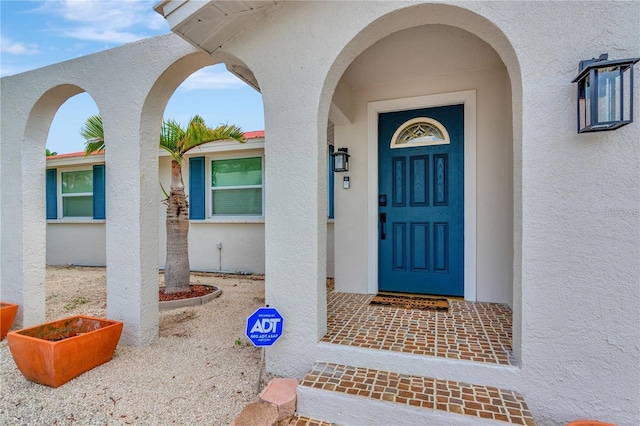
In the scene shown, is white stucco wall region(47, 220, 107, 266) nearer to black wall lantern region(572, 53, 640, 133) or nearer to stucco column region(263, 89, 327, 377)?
stucco column region(263, 89, 327, 377)

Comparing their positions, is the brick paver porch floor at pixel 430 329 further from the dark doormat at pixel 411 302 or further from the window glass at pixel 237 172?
the window glass at pixel 237 172

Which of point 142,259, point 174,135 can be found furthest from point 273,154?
point 174,135

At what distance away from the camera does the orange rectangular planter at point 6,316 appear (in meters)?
3.48

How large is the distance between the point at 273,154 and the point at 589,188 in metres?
2.16

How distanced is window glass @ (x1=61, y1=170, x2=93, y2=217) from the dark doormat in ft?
28.1

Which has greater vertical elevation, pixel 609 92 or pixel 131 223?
pixel 609 92

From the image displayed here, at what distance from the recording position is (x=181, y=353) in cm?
306

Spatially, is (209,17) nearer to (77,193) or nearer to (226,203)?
(226,203)

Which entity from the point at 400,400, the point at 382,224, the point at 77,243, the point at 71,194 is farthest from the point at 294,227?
the point at 71,194

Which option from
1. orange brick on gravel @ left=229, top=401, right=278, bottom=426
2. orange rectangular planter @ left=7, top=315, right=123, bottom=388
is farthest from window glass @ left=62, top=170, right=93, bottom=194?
orange brick on gravel @ left=229, top=401, right=278, bottom=426

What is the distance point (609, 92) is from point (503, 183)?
6.29ft

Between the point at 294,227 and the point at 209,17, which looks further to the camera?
the point at 294,227

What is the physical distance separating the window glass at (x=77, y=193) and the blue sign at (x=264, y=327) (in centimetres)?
848

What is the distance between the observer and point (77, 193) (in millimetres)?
8578
